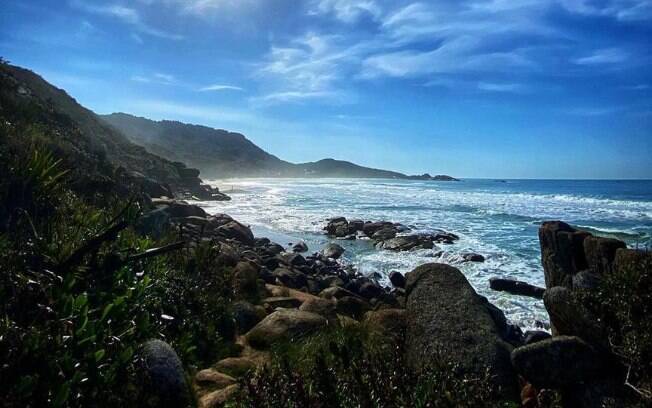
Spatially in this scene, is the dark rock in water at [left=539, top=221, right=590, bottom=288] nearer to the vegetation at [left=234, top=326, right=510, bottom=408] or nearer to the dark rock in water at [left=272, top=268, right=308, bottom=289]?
the vegetation at [left=234, top=326, right=510, bottom=408]

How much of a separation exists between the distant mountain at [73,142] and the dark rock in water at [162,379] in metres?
5.56

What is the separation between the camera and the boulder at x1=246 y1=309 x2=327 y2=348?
6211 mm

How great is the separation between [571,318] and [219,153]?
154 metres

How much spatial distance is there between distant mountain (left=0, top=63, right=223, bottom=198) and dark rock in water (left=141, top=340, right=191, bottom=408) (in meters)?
5.56

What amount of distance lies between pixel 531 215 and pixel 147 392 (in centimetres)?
3299

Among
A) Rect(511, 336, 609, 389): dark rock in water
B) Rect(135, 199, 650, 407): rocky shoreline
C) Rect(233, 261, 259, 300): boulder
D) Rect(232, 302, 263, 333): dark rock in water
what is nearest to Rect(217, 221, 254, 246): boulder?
Rect(135, 199, 650, 407): rocky shoreline

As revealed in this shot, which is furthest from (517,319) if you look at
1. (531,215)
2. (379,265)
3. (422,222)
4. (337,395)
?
(531,215)

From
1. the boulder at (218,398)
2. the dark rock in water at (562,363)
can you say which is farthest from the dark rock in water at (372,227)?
the boulder at (218,398)

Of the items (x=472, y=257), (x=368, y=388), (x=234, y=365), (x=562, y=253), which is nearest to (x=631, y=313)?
(x=562, y=253)

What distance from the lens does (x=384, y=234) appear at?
73.1 ft

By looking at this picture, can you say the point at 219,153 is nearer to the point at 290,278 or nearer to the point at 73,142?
the point at 73,142

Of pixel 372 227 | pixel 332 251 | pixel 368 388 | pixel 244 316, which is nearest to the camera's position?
pixel 368 388

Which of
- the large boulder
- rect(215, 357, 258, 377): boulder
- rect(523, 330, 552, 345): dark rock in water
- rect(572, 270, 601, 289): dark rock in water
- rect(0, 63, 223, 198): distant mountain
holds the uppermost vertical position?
rect(0, 63, 223, 198): distant mountain

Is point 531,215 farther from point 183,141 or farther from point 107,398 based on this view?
point 183,141
